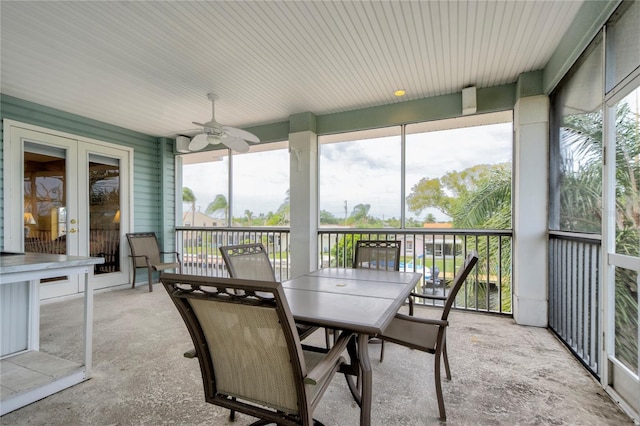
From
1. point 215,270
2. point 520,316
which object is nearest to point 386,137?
point 520,316

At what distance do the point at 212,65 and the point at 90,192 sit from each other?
3238mm

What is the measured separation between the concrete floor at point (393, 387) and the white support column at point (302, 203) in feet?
5.12

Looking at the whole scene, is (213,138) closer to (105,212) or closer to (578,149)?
(105,212)

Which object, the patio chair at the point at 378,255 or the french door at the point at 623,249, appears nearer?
the french door at the point at 623,249

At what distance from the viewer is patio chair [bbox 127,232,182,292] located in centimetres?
471

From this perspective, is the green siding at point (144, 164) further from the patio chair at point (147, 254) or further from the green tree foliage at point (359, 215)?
the green tree foliage at point (359, 215)

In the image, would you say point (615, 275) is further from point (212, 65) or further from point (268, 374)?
point (212, 65)

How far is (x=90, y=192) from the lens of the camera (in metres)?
4.58

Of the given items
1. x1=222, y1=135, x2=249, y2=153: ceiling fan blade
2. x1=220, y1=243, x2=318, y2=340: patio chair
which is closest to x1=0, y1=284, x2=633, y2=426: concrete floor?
x1=220, y1=243, x2=318, y2=340: patio chair

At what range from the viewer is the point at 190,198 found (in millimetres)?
5711

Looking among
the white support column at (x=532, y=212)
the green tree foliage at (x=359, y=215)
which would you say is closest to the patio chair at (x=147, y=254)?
the green tree foliage at (x=359, y=215)

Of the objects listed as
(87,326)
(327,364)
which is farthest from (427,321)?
(87,326)

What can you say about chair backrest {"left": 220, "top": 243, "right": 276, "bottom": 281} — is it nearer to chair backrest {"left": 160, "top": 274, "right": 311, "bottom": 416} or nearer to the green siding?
chair backrest {"left": 160, "top": 274, "right": 311, "bottom": 416}

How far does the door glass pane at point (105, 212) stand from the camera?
15.2 ft
